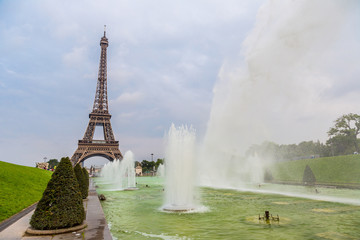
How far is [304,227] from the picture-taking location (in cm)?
1079

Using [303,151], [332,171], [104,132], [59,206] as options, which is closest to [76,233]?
[59,206]

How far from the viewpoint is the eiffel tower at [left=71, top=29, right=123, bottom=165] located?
7081 centimetres

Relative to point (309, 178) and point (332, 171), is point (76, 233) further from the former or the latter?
point (332, 171)

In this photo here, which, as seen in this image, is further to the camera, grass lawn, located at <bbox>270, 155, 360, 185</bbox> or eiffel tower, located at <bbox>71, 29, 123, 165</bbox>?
eiffel tower, located at <bbox>71, 29, 123, 165</bbox>

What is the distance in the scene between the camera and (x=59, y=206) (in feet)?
28.9

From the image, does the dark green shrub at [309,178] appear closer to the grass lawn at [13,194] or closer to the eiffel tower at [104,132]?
the grass lawn at [13,194]

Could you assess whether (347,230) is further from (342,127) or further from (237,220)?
(342,127)

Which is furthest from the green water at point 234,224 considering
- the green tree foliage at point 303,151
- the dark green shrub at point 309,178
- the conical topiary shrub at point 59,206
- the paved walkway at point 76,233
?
the green tree foliage at point 303,151

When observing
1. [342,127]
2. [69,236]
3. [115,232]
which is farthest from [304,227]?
[342,127]

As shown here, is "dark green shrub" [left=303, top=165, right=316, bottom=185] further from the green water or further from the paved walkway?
the paved walkway

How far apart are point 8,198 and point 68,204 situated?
30.5 feet

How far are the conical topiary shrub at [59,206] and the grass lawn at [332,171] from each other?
37.9m

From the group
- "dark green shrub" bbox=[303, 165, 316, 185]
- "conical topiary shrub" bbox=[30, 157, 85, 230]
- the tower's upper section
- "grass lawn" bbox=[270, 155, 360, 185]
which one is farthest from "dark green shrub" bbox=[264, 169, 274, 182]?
the tower's upper section

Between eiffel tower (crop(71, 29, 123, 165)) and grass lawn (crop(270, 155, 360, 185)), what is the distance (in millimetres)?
47735
